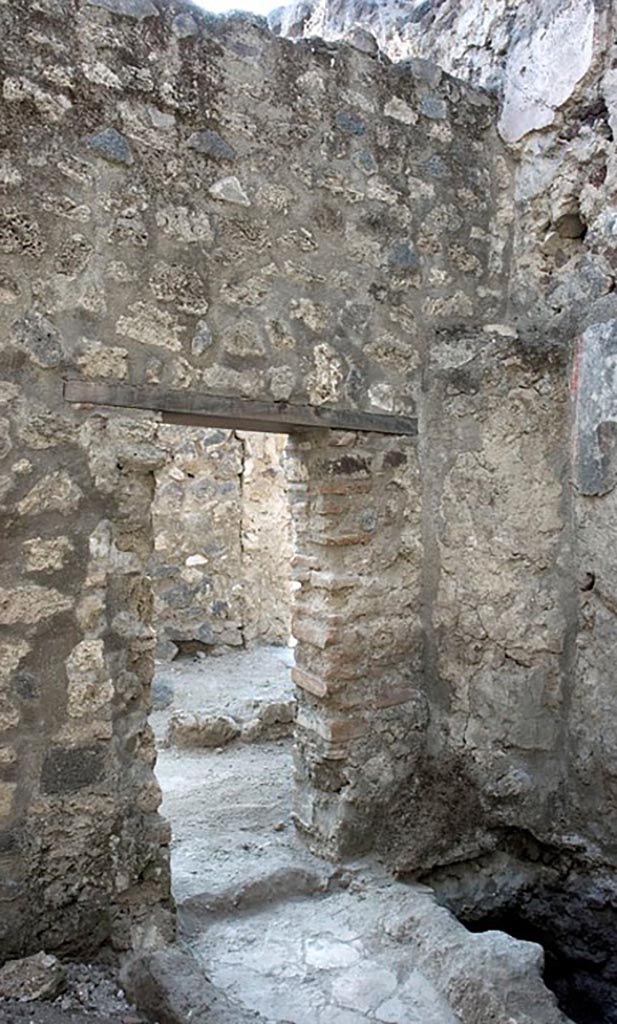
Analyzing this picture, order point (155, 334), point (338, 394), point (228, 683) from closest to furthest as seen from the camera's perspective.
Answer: point (155, 334) → point (338, 394) → point (228, 683)

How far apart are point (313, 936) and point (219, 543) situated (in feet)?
13.1

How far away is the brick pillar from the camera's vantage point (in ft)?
10.8

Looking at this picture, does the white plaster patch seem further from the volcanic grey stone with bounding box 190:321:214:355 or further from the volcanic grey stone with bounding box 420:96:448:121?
the volcanic grey stone with bounding box 190:321:214:355

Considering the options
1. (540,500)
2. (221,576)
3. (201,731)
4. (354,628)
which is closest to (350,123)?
(540,500)

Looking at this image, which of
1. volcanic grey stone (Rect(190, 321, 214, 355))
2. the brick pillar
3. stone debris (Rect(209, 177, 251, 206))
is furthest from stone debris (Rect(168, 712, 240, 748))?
stone debris (Rect(209, 177, 251, 206))

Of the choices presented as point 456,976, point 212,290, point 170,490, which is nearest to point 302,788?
point 456,976

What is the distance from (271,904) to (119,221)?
258cm

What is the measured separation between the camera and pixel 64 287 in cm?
255

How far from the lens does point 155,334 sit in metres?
2.74

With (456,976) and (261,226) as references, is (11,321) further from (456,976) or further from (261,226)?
(456,976)

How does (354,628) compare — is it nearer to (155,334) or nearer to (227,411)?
(227,411)

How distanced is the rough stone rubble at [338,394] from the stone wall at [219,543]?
3.02m

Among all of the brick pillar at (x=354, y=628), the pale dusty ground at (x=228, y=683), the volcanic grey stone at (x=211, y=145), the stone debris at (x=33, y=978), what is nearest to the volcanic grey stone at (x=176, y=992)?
the stone debris at (x=33, y=978)

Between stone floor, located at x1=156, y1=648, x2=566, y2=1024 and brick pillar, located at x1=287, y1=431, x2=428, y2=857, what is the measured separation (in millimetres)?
235
